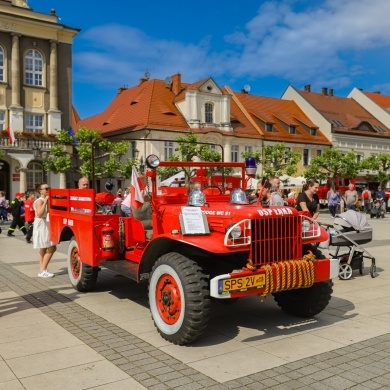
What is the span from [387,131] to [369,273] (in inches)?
1913

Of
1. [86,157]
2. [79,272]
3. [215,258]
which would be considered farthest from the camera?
[86,157]

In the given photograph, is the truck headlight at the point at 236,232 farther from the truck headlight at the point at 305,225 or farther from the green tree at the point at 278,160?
the green tree at the point at 278,160

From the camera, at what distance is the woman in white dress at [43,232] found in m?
8.60

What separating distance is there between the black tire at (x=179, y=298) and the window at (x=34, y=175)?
2989 centimetres

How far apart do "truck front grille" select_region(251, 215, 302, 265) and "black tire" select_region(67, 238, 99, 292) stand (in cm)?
318

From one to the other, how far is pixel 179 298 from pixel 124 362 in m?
0.84

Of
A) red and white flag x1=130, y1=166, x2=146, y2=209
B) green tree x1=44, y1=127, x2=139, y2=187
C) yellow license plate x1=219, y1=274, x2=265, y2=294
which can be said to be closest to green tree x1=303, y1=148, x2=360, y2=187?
green tree x1=44, y1=127, x2=139, y2=187

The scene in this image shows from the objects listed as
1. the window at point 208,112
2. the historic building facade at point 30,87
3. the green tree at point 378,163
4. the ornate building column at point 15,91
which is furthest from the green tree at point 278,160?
the ornate building column at point 15,91

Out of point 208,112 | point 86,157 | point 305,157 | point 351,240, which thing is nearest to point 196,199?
point 351,240

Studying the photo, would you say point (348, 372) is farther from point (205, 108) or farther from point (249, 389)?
point (205, 108)

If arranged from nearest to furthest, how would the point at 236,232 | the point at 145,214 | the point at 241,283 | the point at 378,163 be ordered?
the point at 241,283
the point at 236,232
the point at 145,214
the point at 378,163

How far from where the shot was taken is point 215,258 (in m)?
5.39

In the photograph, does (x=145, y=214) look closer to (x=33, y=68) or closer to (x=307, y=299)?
(x=307, y=299)

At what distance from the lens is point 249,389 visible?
3891 millimetres
